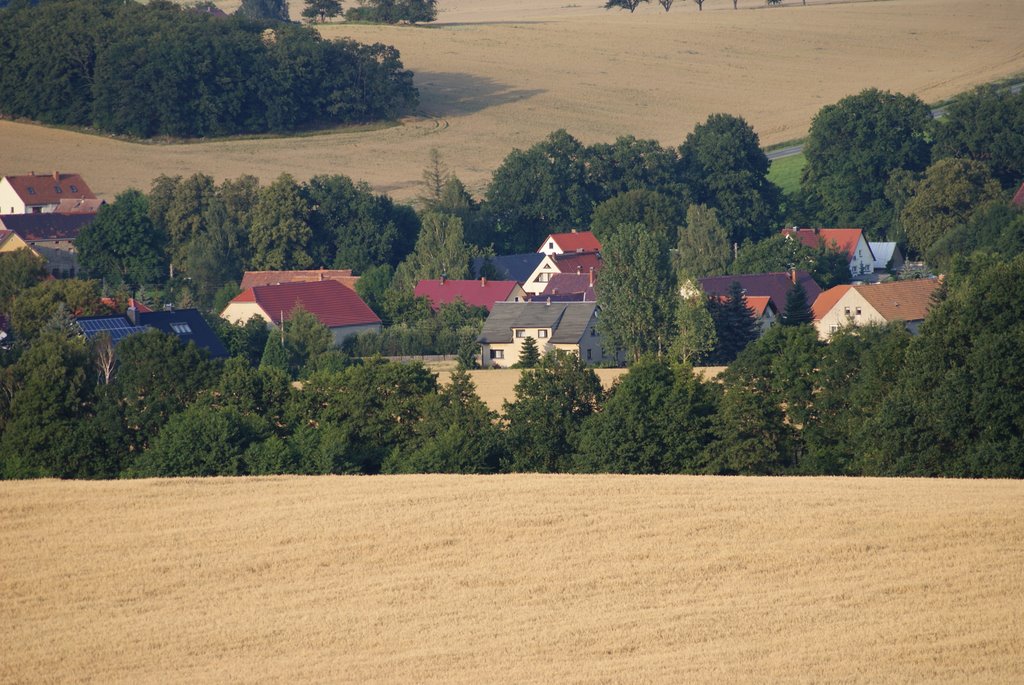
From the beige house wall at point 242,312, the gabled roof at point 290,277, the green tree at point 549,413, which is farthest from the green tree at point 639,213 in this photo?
the green tree at point 549,413

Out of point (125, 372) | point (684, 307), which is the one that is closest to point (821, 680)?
point (125, 372)

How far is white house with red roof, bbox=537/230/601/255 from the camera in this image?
90.8 metres

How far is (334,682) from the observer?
748 inches

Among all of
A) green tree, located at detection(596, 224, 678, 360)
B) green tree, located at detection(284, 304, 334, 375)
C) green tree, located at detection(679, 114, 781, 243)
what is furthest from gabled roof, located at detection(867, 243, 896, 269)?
green tree, located at detection(284, 304, 334, 375)

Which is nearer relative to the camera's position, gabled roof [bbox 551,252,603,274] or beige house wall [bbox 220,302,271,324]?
beige house wall [bbox 220,302,271,324]

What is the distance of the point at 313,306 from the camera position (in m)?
71.8

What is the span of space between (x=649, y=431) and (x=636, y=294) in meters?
25.9

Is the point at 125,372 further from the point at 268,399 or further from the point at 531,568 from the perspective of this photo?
the point at 531,568

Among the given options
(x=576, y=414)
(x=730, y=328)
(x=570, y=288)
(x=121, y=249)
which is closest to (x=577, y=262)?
(x=570, y=288)

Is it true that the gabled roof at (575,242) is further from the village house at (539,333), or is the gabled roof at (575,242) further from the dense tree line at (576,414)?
the dense tree line at (576,414)

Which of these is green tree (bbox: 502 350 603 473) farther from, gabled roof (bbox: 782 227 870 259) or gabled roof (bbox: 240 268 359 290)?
gabled roof (bbox: 782 227 870 259)

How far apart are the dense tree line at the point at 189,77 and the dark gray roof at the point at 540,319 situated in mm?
43295

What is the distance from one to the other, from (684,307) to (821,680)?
45573 mm

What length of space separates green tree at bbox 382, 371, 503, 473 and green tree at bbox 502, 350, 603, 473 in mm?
539
